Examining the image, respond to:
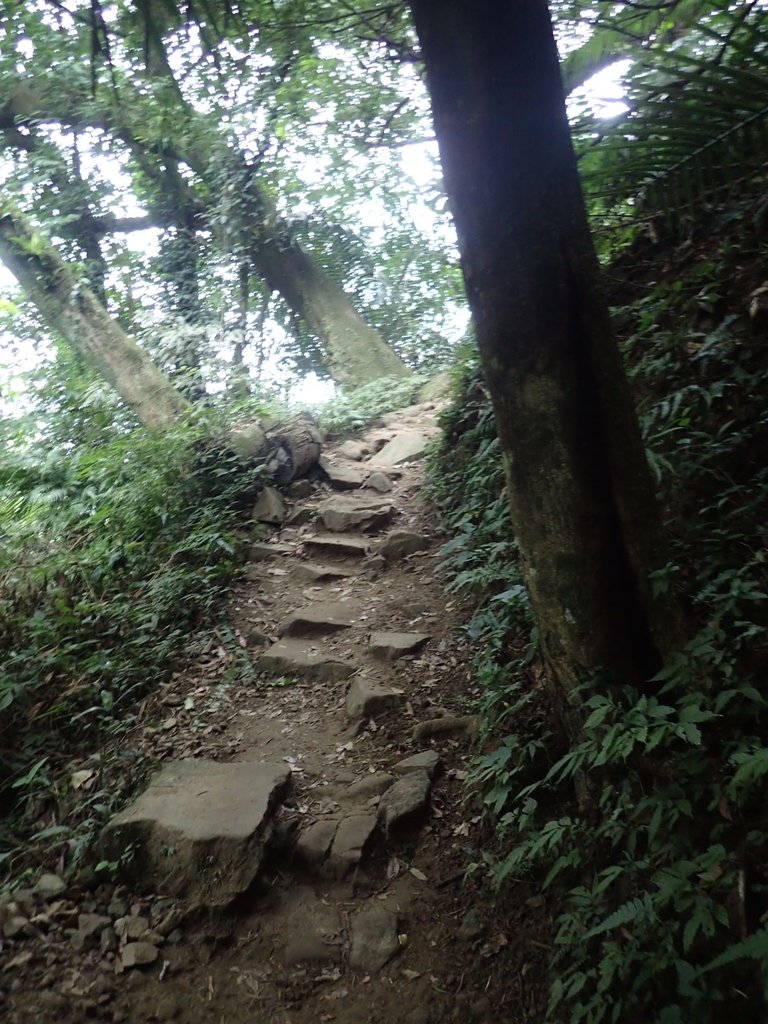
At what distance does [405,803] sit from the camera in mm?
3750

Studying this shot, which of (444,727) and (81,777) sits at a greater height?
(81,777)

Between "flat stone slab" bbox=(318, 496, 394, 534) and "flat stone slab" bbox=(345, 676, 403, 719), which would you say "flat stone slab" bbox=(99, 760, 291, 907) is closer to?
"flat stone slab" bbox=(345, 676, 403, 719)

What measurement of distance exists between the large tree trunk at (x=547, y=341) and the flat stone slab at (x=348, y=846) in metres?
1.33

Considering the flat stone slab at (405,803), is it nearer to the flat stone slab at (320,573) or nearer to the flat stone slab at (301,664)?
the flat stone slab at (301,664)

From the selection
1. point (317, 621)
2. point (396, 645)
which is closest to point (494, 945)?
point (396, 645)

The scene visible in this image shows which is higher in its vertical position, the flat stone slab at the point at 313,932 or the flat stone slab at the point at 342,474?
the flat stone slab at the point at 342,474

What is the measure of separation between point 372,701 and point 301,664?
2.91ft

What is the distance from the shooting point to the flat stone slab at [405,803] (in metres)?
3.71

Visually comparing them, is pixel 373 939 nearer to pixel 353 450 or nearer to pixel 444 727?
pixel 444 727

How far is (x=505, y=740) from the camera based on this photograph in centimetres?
342

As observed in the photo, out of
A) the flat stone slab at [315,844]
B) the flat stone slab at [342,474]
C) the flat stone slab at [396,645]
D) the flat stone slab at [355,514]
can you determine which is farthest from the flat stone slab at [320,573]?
the flat stone slab at [315,844]

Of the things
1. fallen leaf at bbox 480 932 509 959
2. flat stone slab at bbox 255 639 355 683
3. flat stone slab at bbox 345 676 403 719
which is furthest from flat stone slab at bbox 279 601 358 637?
fallen leaf at bbox 480 932 509 959

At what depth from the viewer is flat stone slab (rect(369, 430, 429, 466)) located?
898 centimetres

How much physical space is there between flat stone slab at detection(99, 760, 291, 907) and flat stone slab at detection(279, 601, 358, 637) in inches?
73.2
